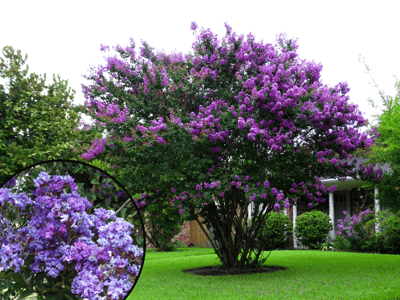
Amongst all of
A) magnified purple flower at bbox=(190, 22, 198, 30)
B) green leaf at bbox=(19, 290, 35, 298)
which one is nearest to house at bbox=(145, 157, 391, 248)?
magnified purple flower at bbox=(190, 22, 198, 30)

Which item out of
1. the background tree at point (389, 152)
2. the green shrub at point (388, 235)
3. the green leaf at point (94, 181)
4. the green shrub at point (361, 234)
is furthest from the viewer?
the green shrub at point (361, 234)

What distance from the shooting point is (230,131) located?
760 centimetres

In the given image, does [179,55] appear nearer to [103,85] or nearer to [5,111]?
[103,85]

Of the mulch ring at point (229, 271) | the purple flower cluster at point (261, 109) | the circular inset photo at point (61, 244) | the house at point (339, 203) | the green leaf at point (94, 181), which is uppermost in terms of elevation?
the purple flower cluster at point (261, 109)

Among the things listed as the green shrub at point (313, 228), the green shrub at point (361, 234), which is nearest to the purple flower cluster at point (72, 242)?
the green shrub at point (361, 234)

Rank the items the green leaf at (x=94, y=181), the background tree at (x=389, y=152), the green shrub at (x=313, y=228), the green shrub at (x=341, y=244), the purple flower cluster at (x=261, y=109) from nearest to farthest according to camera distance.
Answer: the green leaf at (x=94, y=181), the purple flower cluster at (x=261, y=109), the background tree at (x=389, y=152), the green shrub at (x=341, y=244), the green shrub at (x=313, y=228)

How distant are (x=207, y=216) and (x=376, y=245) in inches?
332

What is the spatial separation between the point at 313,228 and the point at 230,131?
10605 millimetres

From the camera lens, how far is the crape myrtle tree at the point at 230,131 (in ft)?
24.1

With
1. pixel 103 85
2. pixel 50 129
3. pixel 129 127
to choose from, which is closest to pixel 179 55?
pixel 103 85

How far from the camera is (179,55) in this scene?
9398mm

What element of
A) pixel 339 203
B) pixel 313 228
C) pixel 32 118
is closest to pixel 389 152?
pixel 313 228

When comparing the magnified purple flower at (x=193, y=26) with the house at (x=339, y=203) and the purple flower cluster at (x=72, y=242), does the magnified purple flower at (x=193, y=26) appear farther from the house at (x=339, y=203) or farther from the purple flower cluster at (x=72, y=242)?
the house at (x=339, y=203)

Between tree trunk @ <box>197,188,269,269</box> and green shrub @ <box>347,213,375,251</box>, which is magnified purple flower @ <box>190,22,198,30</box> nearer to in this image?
tree trunk @ <box>197,188,269,269</box>
